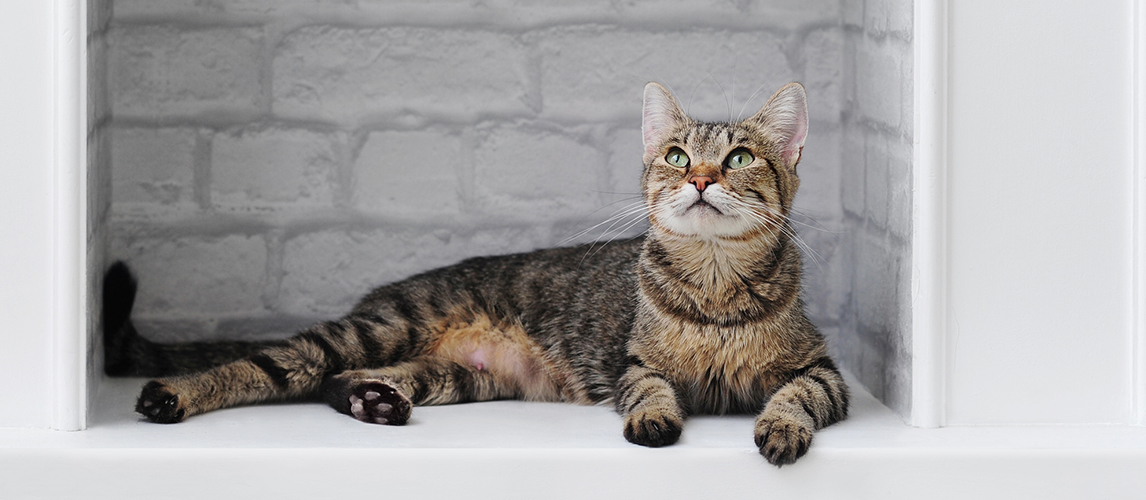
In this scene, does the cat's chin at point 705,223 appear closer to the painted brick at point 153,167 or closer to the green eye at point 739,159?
the green eye at point 739,159

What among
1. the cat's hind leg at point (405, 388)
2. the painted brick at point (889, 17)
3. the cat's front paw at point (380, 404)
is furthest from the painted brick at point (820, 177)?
the cat's front paw at point (380, 404)

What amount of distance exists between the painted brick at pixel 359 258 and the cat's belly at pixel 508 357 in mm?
249

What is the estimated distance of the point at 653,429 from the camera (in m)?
1.54

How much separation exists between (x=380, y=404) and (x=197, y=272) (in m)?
0.69

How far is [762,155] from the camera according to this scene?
1673mm

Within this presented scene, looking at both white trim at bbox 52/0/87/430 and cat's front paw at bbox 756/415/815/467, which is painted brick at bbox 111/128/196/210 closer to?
white trim at bbox 52/0/87/430

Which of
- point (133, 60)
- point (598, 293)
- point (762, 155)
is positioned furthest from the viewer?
point (133, 60)

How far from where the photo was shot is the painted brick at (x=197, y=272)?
215 centimetres

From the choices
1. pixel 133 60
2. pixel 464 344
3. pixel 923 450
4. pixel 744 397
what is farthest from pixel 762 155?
pixel 133 60

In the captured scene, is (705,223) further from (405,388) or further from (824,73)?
(824,73)

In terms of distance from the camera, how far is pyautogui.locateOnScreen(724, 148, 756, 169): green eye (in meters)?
1.66

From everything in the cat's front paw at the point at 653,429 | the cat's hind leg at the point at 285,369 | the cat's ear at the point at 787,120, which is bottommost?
the cat's front paw at the point at 653,429

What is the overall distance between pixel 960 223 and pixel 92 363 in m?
1.33

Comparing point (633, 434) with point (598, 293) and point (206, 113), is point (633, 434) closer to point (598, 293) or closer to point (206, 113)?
point (598, 293)
